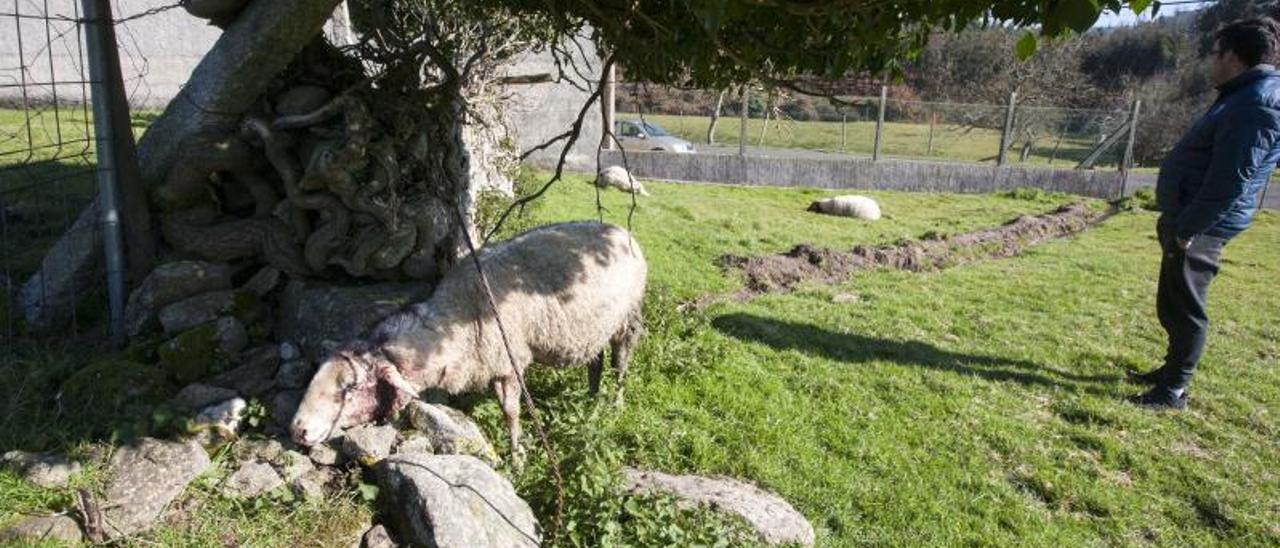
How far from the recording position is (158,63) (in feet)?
46.9

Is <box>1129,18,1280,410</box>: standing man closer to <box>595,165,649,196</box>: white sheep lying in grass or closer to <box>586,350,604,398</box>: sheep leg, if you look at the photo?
<box>586,350,604,398</box>: sheep leg

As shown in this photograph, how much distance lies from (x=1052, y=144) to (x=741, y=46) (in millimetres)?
22876

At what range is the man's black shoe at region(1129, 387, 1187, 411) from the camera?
5.82 m

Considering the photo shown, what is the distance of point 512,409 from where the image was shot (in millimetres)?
4512

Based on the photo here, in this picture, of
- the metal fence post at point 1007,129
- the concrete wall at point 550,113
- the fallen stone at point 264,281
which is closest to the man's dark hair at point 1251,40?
the fallen stone at point 264,281

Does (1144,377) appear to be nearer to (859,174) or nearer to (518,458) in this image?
(518,458)

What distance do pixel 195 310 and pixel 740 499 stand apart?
11.1 feet

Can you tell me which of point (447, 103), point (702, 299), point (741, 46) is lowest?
point (702, 299)

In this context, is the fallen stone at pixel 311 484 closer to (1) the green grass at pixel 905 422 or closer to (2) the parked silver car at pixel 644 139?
(1) the green grass at pixel 905 422

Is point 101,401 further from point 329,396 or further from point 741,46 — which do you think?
point 741,46

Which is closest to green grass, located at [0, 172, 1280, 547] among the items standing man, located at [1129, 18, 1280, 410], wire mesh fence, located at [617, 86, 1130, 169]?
standing man, located at [1129, 18, 1280, 410]

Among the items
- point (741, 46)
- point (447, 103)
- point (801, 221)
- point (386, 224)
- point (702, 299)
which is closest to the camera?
point (741, 46)

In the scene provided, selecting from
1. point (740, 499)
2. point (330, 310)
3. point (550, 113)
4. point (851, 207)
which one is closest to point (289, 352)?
point (330, 310)

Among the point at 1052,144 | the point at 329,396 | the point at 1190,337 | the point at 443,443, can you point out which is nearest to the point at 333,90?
the point at 329,396
